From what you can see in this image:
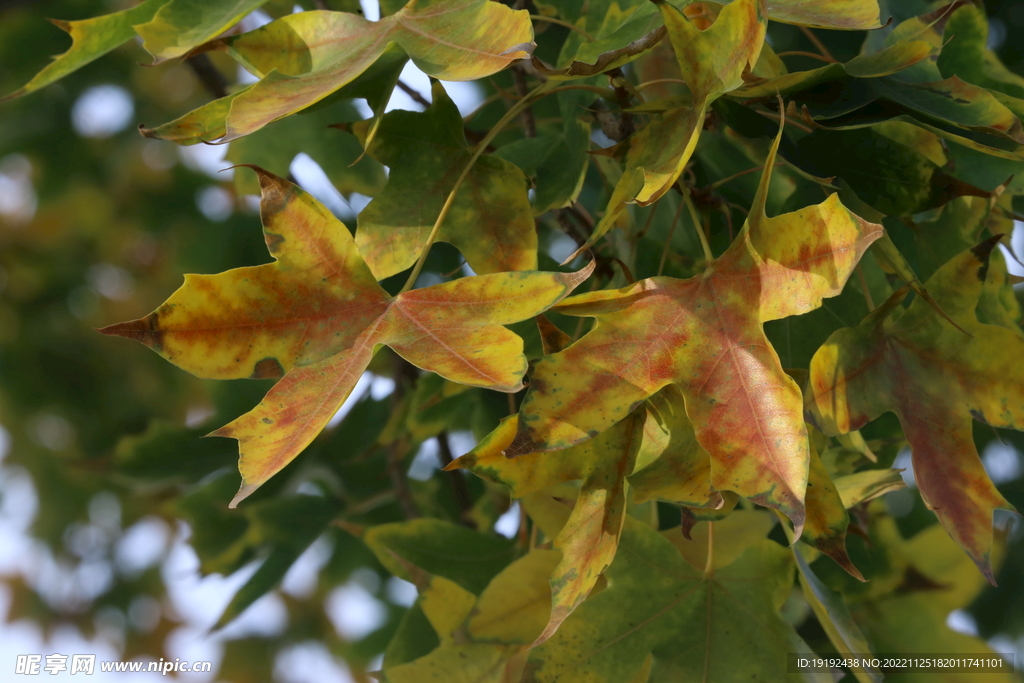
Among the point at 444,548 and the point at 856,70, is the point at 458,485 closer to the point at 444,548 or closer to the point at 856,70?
the point at 444,548

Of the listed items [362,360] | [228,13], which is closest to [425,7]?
[228,13]

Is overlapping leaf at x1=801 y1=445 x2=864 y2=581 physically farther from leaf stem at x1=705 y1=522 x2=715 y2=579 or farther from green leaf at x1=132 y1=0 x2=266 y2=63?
green leaf at x1=132 y1=0 x2=266 y2=63

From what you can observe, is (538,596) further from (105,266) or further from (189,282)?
(105,266)

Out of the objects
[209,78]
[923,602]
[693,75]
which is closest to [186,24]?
[693,75]

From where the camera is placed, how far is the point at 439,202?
526 mm

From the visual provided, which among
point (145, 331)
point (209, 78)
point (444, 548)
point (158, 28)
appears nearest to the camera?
point (145, 331)

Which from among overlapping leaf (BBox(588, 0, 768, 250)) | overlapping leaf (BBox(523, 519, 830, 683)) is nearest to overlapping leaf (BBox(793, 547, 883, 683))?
overlapping leaf (BBox(523, 519, 830, 683))

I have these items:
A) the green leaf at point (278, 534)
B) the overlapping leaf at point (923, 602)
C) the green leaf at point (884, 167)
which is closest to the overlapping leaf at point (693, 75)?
the green leaf at point (884, 167)

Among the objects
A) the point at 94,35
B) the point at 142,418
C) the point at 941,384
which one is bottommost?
the point at 142,418

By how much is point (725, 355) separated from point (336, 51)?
31cm

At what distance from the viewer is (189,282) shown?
0.42 m

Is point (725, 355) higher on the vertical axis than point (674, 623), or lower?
higher

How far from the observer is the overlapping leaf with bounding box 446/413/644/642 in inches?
16.6

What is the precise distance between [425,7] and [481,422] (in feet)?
1.51
